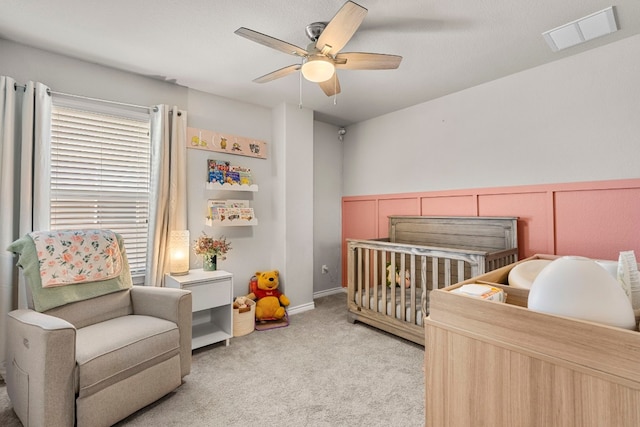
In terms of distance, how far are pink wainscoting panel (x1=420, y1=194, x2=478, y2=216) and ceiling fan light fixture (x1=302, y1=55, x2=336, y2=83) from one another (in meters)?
1.93

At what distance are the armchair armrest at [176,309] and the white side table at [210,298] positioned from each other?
1.11ft

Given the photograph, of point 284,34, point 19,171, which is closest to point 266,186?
point 284,34

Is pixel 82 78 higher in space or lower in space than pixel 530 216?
higher

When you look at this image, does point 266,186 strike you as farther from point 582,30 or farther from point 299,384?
point 582,30

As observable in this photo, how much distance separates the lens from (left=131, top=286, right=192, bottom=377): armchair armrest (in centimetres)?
191

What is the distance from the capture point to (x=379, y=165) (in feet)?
12.4

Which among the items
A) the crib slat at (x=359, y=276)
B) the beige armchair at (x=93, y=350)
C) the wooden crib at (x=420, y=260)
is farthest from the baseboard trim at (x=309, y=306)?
the beige armchair at (x=93, y=350)

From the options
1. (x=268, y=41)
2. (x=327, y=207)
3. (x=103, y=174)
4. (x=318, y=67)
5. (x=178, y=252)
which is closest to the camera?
(x=268, y=41)

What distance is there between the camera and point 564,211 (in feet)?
7.70

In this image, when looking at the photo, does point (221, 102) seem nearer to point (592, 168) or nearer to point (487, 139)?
point (487, 139)

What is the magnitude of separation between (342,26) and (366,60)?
36 cm

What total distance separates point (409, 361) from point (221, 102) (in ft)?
9.90

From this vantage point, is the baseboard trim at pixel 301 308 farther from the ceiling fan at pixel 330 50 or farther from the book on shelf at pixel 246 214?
the ceiling fan at pixel 330 50

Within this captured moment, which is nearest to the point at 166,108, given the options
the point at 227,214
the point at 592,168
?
the point at 227,214
